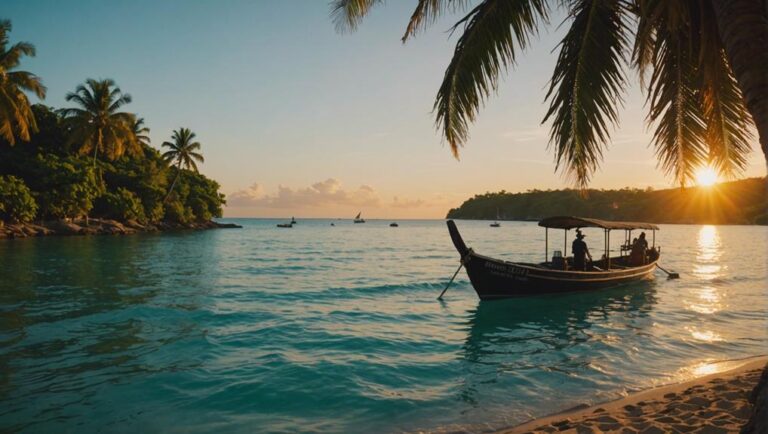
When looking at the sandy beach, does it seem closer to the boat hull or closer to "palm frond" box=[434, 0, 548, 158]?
"palm frond" box=[434, 0, 548, 158]

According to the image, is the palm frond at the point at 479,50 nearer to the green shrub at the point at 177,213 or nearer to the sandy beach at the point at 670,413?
the sandy beach at the point at 670,413

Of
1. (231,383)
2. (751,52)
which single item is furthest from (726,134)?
(231,383)

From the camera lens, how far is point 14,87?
3102 centimetres

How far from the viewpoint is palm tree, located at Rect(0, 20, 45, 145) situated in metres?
29.6

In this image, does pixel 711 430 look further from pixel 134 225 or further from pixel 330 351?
pixel 134 225

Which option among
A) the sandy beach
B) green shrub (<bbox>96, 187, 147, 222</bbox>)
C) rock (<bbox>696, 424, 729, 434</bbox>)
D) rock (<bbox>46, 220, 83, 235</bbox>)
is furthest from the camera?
green shrub (<bbox>96, 187, 147, 222</bbox>)

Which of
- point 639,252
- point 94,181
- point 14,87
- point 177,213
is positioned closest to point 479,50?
point 639,252

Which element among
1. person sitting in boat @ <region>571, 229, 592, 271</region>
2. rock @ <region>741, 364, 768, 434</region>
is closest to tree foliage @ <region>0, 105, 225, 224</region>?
person sitting in boat @ <region>571, 229, 592, 271</region>

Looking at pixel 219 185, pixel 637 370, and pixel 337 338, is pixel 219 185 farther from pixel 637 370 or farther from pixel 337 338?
pixel 637 370

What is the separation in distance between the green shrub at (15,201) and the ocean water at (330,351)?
22788 millimetres

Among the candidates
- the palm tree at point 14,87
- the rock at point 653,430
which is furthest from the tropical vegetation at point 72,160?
the rock at point 653,430

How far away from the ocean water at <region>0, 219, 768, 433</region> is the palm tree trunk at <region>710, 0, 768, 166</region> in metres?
4.99

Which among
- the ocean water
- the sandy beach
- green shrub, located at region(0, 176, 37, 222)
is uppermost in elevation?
green shrub, located at region(0, 176, 37, 222)

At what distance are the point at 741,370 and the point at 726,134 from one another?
5.02 m
